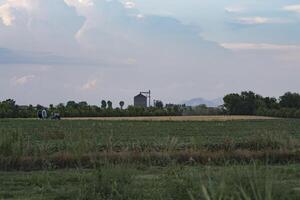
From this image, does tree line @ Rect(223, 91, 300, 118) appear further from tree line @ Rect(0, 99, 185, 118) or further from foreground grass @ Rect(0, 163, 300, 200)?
foreground grass @ Rect(0, 163, 300, 200)

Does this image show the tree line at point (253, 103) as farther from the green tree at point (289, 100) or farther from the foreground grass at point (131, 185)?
the foreground grass at point (131, 185)

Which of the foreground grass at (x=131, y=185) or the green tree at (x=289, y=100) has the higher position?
the green tree at (x=289, y=100)

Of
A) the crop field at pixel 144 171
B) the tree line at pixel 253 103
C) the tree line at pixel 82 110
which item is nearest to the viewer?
the crop field at pixel 144 171

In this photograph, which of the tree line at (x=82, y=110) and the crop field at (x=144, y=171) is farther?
the tree line at (x=82, y=110)

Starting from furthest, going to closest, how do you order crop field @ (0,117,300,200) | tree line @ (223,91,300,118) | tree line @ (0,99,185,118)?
tree line @ (223,91,300,118) → tree line @ (0,99,185,118) → crop field @ (0,117,300,200)

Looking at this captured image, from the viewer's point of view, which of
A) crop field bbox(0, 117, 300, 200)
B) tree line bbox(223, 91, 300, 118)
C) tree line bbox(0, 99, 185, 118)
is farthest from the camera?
tree line bbox(223, 91, 300, 118)

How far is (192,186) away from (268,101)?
410 ft

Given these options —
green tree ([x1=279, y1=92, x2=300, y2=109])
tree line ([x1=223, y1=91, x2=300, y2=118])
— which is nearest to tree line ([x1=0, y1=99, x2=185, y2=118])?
tree line ([x1=223, y1=91, x2=300, y2=118])

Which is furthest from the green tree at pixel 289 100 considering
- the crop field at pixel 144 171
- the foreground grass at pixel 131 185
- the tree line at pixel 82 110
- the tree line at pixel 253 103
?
the foreground grass at pixel 131 185

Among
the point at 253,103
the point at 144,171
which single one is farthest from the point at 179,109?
the point at 144,171

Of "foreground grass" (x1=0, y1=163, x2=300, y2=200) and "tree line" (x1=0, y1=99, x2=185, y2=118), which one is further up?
"tree line" (x1=0, y1=99, x2=185, y2=118)

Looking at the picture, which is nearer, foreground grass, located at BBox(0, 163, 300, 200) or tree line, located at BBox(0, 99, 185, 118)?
foreground grass, located at BBox(0, 163, 300, 200)

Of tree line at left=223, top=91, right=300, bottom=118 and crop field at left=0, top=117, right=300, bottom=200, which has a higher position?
tree line at left=223, top=91, right=300, bottom=118

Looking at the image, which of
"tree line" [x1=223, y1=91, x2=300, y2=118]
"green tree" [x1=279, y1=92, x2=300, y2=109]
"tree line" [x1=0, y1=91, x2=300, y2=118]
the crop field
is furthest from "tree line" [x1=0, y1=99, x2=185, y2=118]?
the crop field
